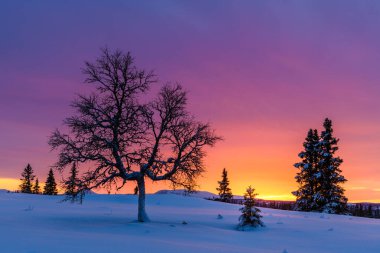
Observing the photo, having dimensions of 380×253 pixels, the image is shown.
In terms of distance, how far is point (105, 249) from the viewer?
44.2 feet

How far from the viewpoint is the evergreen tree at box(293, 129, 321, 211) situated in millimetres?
48656

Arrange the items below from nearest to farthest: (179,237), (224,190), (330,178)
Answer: (179,237) → (330,178) → (224,190)

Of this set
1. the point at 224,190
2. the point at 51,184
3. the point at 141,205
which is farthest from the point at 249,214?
the point at 51,184

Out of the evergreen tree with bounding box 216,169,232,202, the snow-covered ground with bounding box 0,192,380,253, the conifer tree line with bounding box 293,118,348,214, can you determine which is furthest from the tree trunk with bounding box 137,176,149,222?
the evergreen tree with bounding box 216,169,232,202

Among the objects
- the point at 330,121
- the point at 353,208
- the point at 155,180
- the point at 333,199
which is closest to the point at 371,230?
the point at 155,180

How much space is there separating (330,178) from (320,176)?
1.13 meters

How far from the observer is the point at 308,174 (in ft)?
162

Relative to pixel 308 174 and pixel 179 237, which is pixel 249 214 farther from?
pixel 308 174

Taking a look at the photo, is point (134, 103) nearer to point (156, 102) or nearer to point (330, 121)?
point (156, 102)

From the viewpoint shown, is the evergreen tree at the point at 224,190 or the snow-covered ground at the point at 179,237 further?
the evergreen tree at the point at 224,190

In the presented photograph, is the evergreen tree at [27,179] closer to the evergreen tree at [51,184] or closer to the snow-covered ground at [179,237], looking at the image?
the evergreen tree at [51,184]

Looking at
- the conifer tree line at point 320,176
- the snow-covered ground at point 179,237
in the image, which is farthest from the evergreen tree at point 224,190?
the snow-covered ground at point 179,237

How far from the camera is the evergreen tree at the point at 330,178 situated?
154 ft

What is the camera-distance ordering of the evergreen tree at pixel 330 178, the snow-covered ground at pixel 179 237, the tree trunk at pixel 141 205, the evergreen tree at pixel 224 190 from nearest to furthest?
the snow-covered ground at pixel 179 237 < the tree trunk at pixel 141 205 < the evergreen tree at pixel 330 178 < the evergreen tree at pixel 224 190
